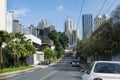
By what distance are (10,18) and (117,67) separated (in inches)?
3575

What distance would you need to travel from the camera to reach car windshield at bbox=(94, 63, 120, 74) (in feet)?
46.7

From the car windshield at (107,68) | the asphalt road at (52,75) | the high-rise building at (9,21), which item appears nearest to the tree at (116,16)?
the asphalt road at (52,75)

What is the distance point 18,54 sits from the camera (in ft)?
237

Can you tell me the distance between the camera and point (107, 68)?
14375 mm

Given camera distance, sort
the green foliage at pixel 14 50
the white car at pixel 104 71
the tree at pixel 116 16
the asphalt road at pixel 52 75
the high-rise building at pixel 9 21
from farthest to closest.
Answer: the high-rise building at pixel 9 21 → the green foliage at pixel 14 50 → the tree at pixel 116 16 → the asphalt road at pixel 52 75 → the white car at pixel 104 71

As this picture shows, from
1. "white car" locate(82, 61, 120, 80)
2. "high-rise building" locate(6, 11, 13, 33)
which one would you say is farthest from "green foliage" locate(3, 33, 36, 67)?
"white car" locate(82, 61, 120, 80)

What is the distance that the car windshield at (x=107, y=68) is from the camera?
1423 cm

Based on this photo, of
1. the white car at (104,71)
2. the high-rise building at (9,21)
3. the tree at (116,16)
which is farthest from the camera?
the high-rise building at (9,21)

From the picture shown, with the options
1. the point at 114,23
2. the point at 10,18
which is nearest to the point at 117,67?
the point at 114,23

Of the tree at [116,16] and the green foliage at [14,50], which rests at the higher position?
the tree at [116,16]

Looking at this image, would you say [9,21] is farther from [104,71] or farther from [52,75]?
[104,71]

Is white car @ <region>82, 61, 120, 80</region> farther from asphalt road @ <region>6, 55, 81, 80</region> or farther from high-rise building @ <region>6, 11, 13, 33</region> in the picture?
high-rise building @ <region>6, 11, 13, 33</region>

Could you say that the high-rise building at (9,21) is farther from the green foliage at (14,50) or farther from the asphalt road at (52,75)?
the asphalt road at (52,75)

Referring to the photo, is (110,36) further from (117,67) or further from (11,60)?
(117,67)
